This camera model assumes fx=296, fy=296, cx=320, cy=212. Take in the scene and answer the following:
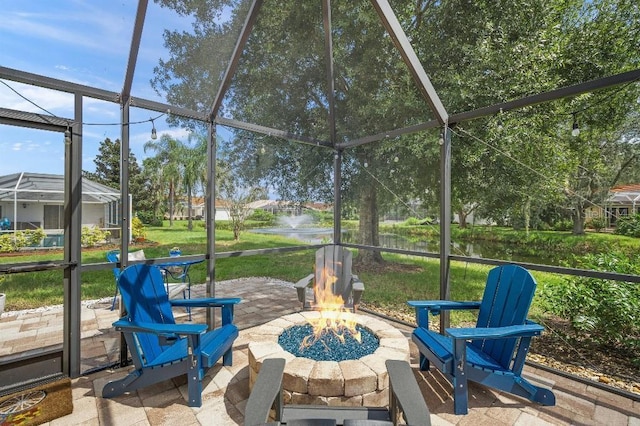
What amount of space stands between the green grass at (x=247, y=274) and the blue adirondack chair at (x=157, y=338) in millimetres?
728

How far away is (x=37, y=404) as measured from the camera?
221cm

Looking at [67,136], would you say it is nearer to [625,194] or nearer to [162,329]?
[162,329]

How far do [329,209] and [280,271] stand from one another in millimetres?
2195

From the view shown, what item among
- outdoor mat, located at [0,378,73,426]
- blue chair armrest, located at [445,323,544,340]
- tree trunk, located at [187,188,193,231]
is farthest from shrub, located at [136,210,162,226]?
blue chair armrest, located at [445,323,544,340]

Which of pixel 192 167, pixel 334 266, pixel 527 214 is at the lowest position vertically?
pixel 334 266

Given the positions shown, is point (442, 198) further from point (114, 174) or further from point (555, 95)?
point (114, 174)

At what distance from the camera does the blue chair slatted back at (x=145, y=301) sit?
236 cm

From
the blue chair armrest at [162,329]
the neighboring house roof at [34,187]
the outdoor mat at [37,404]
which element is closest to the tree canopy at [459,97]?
the neighboring house roof at [34,187]

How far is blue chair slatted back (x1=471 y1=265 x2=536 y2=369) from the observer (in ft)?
7.31

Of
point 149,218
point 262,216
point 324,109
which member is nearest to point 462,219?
point 324,109

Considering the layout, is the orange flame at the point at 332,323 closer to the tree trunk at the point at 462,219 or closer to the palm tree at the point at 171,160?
the palm tree at the point at 171,160

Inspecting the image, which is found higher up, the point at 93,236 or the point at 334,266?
the point at 93,236

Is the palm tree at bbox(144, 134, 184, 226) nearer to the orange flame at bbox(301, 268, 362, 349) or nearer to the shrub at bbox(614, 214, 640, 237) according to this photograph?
the orange flame at bbox(301, 268, 362, 349)

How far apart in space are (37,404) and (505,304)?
3.70 metres
